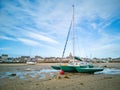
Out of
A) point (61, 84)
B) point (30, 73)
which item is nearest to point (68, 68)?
point (30, 73)

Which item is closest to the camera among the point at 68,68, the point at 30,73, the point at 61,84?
the point at 61,84

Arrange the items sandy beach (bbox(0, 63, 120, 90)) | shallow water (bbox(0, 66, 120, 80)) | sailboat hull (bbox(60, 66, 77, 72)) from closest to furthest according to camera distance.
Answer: sandy beach (bbox(0, 63, 120, 90)) → shallow water (bbox(0, 66, 120, 80)) → sailboat hull (bbox(60, 66, 77, 72))

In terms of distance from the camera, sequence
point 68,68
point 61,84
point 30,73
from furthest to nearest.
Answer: point 68,68, point 30,73, point 61,84

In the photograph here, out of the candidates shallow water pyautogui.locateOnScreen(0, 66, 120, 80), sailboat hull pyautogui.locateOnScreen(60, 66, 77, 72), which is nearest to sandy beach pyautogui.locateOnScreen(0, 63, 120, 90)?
shallow water pyautogui.locateOnScreen(0, 66, 120, 80)

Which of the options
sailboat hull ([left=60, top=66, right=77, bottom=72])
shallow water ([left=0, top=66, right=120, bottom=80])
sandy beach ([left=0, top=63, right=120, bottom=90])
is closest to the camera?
sandy beach ([left=0, top=63, right=120, bottom=90])

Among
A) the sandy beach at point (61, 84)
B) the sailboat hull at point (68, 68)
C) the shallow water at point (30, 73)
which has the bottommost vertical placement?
the sandy beach at point (61, 84)

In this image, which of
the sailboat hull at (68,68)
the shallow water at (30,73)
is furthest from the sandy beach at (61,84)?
the sailboat hull at (68,68)

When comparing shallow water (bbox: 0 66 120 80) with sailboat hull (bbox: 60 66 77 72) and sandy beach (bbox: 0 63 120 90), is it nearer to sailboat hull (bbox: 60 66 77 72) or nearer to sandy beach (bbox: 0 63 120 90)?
sailboat hull (bbox: 60 66 77 72)

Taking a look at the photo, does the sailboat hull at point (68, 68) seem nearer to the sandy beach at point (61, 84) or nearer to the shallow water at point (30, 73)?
the shallow water at point (30, 73)

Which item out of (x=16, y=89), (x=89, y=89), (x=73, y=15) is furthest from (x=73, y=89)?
(x=73, y=15)

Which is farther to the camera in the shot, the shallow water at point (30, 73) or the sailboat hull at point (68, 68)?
the sailboat hull at point (68, 68)

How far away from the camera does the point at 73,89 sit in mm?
11188

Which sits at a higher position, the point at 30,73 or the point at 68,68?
the point at 68,68

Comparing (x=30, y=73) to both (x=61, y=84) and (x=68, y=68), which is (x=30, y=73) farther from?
(x=61, y=84)
